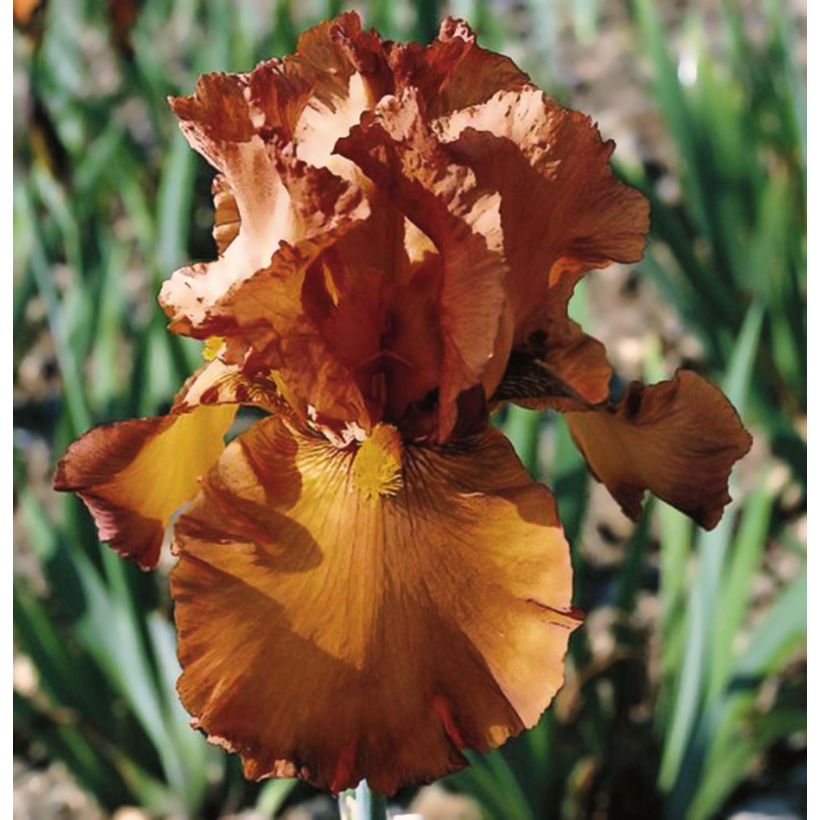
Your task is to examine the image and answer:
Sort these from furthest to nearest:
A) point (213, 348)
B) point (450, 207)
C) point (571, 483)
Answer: point (571, 483), point (213, 348), point (450, 207)

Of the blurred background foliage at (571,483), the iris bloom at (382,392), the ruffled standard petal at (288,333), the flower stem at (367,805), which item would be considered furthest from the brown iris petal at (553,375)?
the blurred background foliage at (571,483)

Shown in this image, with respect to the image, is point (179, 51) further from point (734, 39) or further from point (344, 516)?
point (344, 516)

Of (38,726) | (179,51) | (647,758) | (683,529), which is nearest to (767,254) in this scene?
(683,529)

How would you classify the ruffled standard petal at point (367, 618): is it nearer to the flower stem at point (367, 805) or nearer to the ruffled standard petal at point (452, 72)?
the flower stem at point (367, 805)

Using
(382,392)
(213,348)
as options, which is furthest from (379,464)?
(213,348)

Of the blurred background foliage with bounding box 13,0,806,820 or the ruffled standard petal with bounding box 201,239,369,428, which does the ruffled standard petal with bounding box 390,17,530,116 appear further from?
the blurred background foliage with bounding box 13,0,806,820

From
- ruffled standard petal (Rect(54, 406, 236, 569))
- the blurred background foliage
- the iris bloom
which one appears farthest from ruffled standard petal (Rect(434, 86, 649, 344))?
the blurred background foliage

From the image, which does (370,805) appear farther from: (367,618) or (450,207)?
(450,207)
